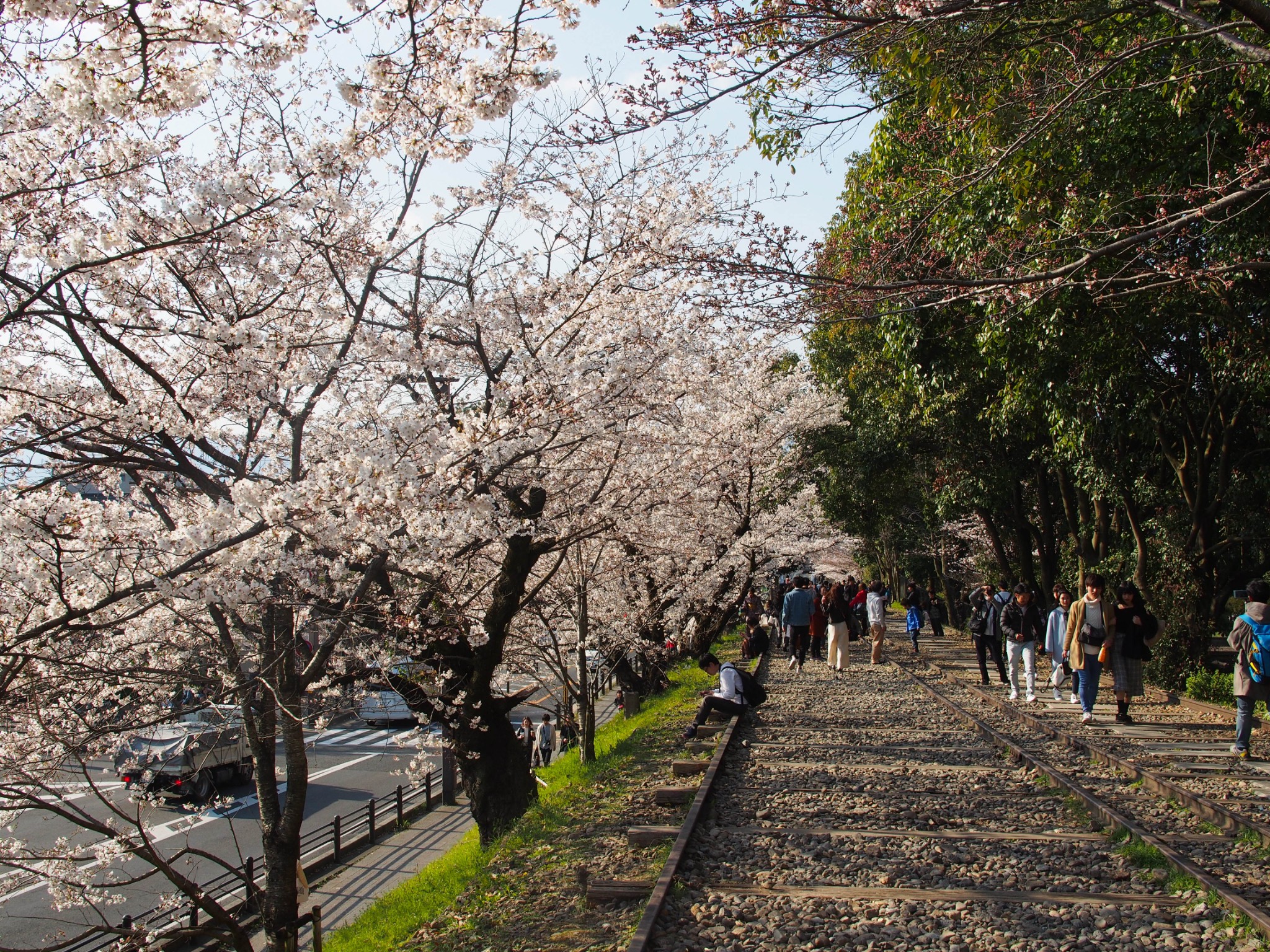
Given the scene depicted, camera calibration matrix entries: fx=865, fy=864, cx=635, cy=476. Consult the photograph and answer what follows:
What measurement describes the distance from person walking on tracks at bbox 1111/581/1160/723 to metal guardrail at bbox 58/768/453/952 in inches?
358

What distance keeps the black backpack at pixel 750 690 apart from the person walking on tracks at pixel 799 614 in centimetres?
554

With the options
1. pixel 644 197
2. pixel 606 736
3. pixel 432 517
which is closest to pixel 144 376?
pixel 432 517

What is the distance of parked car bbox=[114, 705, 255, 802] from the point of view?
7.12 metres

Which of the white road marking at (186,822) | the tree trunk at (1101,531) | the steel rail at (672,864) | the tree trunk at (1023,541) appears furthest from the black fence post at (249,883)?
the tree trunk at (1023,541)

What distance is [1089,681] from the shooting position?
33.6 feet

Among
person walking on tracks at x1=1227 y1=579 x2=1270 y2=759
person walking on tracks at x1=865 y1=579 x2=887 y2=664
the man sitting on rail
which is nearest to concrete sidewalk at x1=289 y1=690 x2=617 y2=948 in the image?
the man sitting on rail

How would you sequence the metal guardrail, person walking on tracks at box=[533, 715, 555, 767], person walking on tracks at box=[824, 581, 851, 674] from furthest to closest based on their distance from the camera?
person walking on tracks at box=[533, 715, 555, 767]
person walking on tracks at box=[824, 581, 851, 674]
the metal guardrail

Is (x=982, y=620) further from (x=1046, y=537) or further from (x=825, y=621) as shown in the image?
(x=1046, y=537)

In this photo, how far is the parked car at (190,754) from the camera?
23.4ft

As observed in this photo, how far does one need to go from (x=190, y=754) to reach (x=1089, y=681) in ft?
→ 33.0

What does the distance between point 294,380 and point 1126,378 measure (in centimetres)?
1081

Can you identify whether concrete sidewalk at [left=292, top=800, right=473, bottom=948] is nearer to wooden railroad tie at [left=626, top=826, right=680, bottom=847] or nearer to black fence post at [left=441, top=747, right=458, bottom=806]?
black fence post at [left=441, top=747, right=458, bottom=806]

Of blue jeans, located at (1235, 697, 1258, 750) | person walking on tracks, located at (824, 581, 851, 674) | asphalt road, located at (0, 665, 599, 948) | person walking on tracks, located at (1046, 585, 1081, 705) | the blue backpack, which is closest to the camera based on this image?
the blue backpack

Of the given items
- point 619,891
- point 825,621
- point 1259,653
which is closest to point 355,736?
point 825,621
